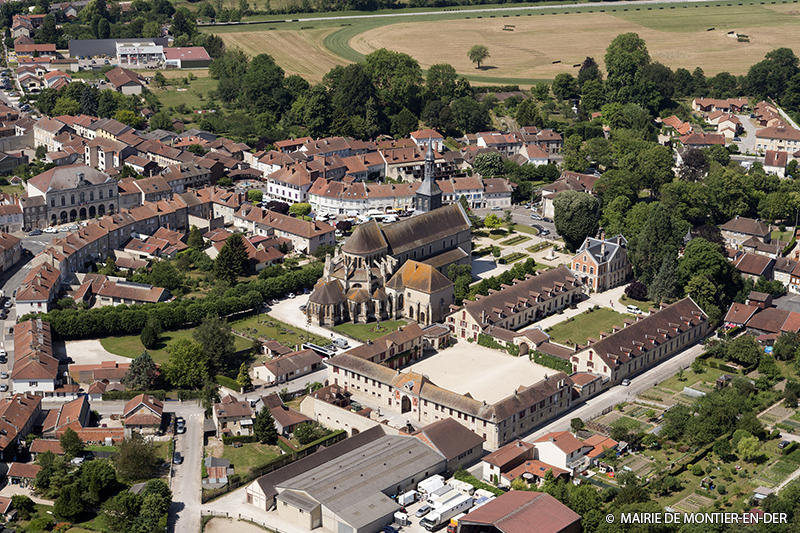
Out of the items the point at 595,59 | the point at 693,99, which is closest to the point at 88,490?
the point at 693,99

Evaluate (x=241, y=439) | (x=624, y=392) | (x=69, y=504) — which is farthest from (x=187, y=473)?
(x=624, y=392)

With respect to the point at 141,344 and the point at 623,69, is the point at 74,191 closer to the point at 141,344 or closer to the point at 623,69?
the point at 141,344

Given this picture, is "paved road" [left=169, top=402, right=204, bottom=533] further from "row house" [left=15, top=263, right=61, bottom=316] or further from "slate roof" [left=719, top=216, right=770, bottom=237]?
"slate roof" [left=719, top=216, right=770, bottom=237]

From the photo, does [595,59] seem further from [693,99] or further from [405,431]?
[405,431]

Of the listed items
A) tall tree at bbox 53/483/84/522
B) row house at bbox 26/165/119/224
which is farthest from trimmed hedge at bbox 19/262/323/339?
row house at bbox 26/165/119/224

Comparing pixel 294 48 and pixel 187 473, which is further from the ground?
pixel 294 48
